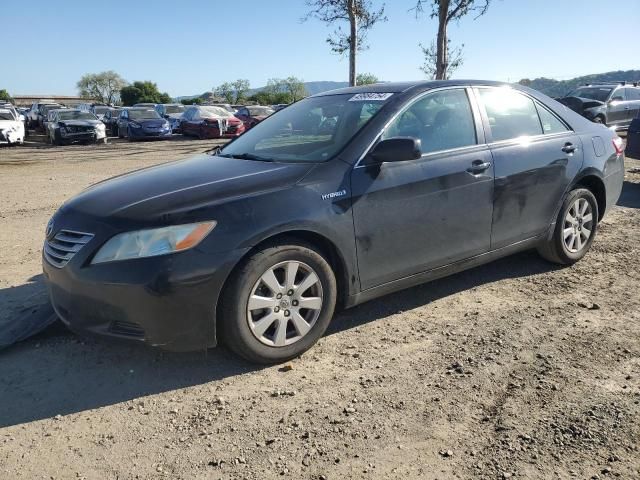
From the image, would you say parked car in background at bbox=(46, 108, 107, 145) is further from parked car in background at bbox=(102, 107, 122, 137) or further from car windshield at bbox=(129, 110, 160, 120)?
parked car in background at bbox=(102, 107, 122, 137)

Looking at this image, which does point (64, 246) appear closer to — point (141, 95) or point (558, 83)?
point (558, 83)

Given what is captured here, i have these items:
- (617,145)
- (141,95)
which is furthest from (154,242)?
(141,95)

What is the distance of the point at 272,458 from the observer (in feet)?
8.12

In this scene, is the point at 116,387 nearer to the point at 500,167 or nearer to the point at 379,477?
the point at 379,477

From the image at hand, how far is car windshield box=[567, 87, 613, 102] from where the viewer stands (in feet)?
57.4

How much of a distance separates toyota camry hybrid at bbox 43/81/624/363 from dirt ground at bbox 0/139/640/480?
1.01ft

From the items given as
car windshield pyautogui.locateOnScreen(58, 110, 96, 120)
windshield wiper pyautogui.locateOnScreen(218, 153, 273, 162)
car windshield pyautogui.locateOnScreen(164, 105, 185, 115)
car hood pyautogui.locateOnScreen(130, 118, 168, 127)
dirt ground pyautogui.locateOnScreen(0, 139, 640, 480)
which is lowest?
dirt ground pyautogui.locateOnScreen(0, 139, 640, 480)

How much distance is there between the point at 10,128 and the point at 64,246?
19.3m

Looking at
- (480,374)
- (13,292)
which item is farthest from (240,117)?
(480,374)

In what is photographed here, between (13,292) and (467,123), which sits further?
(13,292)

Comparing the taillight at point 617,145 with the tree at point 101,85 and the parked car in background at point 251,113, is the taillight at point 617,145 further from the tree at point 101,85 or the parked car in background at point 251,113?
the tree at point 101,85

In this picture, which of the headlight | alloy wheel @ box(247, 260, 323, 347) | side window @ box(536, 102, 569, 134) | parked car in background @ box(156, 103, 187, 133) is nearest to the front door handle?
side window @ box(536, 102, 569, 134)

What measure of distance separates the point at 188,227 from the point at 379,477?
5.15ft

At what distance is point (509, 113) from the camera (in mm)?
4465
